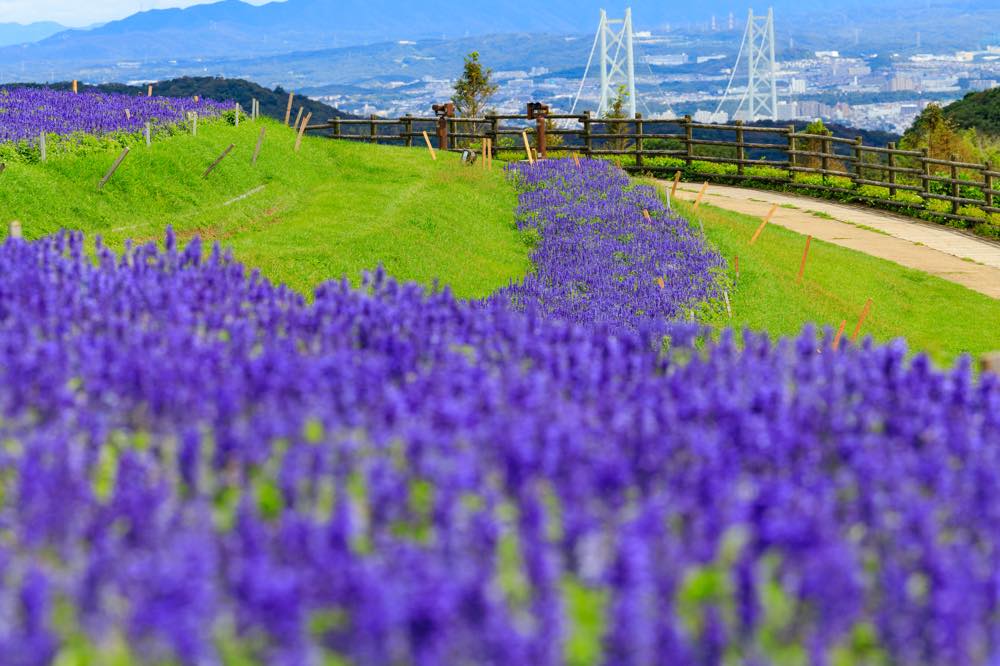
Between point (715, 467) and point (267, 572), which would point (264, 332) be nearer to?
point (715, 467)

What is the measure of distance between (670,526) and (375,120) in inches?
1697

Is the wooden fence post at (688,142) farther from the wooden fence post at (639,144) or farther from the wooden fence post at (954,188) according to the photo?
the wooden fence post at (954,188)

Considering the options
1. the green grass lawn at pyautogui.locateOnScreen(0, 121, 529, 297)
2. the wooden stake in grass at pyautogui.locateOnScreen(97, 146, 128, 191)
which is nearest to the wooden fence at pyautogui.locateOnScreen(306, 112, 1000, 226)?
the green grass lawn at pyautogui.locateOnScreen(0, 121, 529, 297)

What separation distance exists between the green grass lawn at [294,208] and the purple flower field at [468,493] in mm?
11293

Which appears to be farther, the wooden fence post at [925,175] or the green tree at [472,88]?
the green tree at [472,88]

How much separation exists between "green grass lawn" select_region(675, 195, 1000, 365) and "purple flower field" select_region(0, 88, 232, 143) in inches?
516

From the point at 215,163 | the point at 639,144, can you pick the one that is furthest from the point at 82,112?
the point at 639,144

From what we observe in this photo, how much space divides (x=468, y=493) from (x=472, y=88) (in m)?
59.3

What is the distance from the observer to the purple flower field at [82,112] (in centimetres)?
2727

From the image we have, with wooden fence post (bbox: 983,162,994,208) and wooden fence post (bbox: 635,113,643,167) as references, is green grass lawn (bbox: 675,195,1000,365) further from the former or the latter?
wooden fence post (bbox: 635,113,643,167)

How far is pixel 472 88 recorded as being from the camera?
6244cm

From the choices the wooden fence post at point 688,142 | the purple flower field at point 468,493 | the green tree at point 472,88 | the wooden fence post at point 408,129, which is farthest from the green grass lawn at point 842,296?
the green tree at point 472,88

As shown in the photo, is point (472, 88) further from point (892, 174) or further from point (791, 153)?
point (892, 174)

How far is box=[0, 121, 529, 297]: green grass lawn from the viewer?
2080cm
